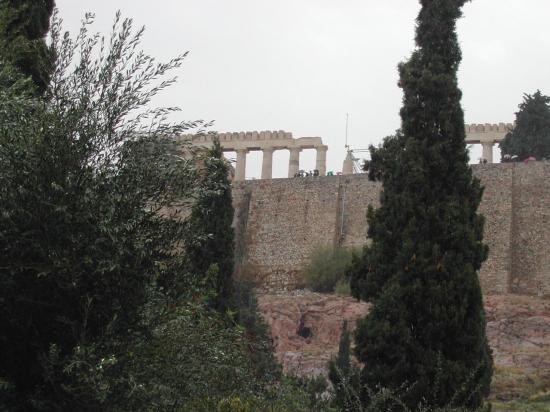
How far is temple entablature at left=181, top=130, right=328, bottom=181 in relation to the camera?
1661 inches

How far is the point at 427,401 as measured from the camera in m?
11.8

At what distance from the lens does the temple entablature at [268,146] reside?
138 feet

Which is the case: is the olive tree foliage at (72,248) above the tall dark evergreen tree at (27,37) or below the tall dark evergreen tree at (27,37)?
below

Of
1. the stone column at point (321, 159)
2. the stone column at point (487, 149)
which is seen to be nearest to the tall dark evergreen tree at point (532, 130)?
the stone column at point (487, 149)

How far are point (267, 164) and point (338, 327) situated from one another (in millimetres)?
15805

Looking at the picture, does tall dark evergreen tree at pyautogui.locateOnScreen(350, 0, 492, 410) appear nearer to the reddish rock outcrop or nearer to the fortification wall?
the reddish rock outcrop

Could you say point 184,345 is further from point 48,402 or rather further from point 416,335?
point 416,335

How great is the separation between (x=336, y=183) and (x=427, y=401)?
79.7 feet

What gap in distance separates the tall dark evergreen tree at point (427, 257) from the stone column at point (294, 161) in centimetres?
2732

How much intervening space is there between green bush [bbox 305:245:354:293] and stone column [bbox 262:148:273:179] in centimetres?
806

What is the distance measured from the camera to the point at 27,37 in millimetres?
11047

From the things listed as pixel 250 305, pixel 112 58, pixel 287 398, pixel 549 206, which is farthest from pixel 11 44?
pixel 549 206

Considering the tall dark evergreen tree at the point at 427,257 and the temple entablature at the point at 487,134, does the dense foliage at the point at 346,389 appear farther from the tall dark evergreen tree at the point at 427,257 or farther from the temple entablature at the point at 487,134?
the temple entablature at the point at 487,134

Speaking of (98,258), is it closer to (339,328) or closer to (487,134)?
Answer: (339,328)
